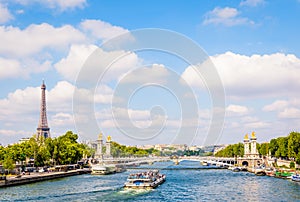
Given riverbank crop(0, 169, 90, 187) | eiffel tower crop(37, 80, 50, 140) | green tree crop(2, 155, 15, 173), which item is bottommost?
riverbank crop(0, 169, 90, 187)

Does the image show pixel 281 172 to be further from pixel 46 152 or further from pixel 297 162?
pixel 46 152

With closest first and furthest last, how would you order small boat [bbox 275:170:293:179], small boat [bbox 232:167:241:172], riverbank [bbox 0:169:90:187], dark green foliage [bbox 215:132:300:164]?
riverbank [bbox 0:169:90:187] < small boat [bbox 275:170:293:179] < dark green foliage [bbox 215:132:300:164] < small boat [bbox 232:167:241:172]

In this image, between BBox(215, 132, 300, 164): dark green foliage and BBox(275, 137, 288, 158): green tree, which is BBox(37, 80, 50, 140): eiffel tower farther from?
BBox(275, 137, 288, 158): green tree

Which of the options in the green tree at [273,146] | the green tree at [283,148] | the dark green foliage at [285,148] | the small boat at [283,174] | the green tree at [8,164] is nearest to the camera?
the green tree at [8,164]

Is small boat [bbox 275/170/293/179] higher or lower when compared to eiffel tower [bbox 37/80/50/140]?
lower

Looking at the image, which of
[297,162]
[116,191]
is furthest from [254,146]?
[116,191]

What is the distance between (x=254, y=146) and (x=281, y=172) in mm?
32107

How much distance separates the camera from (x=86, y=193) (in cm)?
3638

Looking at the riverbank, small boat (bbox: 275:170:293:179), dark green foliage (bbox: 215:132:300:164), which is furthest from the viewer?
dark green foliage (bbox: 215:132:300:164)

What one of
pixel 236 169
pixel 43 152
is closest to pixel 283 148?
pixel 236 169

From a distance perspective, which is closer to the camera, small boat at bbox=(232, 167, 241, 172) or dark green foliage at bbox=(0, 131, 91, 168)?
dark green foliage at bbox=(0, 131, 91, 168)

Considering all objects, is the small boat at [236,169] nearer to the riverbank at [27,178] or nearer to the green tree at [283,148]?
the green tree at [283,148]

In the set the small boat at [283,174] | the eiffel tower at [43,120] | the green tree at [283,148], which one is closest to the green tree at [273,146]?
the green tree at [283,148]

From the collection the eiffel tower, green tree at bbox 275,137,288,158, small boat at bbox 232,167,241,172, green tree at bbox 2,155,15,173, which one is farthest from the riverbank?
the eiffel tower
